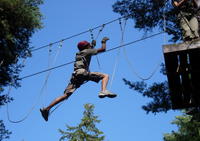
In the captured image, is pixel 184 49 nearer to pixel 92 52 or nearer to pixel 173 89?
pixel 173 89

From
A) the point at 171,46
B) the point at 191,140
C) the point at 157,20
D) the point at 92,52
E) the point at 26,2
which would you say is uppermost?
the point at 26,2

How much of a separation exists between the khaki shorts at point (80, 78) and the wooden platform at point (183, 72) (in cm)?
148

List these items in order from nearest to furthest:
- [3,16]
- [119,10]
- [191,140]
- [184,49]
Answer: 1. [184,49]
2. [191,140]
3. [3,16]
4. [119,10]

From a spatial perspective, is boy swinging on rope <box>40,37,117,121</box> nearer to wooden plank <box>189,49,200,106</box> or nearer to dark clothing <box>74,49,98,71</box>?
dark clothing <box>74,49,98,71</box>

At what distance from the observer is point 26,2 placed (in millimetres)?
14469

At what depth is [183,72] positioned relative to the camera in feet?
24.3

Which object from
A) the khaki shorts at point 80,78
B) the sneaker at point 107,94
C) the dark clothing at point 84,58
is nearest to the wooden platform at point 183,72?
the sneaker at point 107,94

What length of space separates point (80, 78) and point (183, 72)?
218 cm

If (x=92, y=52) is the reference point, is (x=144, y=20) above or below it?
above

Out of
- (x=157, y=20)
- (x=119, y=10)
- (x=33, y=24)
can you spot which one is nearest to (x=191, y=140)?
(x=157, y=20)

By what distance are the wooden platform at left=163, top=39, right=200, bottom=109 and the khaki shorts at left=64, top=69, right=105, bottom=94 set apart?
1.48 metres

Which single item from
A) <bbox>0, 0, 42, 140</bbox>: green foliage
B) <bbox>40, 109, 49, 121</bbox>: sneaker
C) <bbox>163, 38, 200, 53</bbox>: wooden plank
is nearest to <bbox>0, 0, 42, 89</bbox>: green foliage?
<bbox>0, 0, 42, 140</bbox>: green foliage

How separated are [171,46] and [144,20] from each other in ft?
25.2

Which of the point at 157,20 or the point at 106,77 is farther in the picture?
the point at 157,20
